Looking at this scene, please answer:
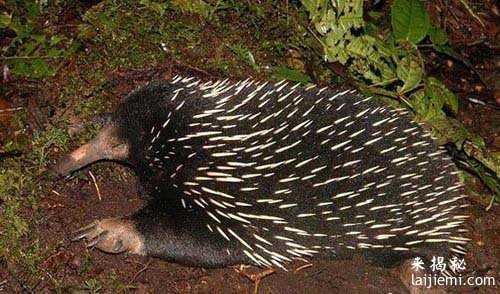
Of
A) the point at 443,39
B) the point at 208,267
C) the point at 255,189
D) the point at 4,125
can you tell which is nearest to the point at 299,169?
the point at 255,189

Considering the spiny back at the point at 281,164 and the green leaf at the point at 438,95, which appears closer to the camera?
the spiny back at the point at 281,164

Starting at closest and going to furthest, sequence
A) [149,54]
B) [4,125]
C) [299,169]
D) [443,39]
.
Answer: [299,169] < [4,125] < [149,54] < [443,39]

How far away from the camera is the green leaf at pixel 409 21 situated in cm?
559

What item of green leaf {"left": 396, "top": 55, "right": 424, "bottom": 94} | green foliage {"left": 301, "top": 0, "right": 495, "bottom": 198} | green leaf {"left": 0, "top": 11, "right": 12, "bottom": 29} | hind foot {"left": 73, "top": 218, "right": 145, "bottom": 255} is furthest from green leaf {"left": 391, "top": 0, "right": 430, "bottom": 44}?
green leaf {"left": 0, "top": 11, "right": 12, "bottom": 29}

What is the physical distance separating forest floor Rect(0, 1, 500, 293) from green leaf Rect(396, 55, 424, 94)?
0.55 meters

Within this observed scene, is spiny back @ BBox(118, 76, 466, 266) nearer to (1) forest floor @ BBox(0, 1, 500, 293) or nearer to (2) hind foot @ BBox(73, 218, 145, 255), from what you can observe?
(2) hind foot @ BBox(73, 218, 145, 255)

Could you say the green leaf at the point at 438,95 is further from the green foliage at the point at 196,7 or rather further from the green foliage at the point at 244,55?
the green foliage at the point at 196,7

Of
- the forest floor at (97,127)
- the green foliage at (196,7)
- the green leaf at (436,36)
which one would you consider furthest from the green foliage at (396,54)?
the green foliage at (196,7)

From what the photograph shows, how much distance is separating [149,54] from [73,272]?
1.83m

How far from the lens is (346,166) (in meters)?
4.43

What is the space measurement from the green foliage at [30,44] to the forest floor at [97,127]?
8 cm

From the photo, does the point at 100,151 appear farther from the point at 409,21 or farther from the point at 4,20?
the point at 409,21

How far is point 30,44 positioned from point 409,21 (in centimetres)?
296

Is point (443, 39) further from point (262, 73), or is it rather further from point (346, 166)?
point (346, 166)
